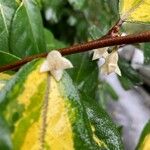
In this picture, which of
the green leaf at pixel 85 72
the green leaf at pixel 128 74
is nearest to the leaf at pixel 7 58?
the green leaf at pixel 85 72

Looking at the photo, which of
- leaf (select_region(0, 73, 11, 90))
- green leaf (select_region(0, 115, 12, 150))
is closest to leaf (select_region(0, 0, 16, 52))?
leaf (select_region(0, 73, 11, 90))

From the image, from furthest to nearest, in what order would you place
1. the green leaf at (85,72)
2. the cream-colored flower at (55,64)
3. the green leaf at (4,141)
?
the green leaf at (85,72), the cream-colored flower at (55,64), the green leaf at (4,141)

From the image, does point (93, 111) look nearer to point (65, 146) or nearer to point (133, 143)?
point (65, 146)

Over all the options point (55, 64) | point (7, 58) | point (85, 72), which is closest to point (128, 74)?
point (85, 72)

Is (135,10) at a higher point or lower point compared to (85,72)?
higher

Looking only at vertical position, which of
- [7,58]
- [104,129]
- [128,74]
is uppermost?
[7,58]

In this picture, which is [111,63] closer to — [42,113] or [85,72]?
[42,113]

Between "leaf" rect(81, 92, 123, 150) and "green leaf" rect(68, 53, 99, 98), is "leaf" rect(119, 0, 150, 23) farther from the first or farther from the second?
"green leaf" rect(68, 53, 99, 98)

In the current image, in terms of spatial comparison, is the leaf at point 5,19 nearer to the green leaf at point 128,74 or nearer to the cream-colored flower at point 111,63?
the cream-colored flower at point 111,63
